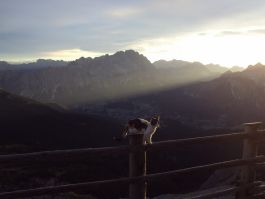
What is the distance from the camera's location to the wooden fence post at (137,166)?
21.3ft

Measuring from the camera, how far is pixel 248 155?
8.26 metres

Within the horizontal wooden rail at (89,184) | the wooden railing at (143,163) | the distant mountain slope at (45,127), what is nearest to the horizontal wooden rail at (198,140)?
the wooden railing at (143,163)

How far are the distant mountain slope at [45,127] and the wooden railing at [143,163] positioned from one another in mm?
110688

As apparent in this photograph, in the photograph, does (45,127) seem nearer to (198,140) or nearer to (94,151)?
(198,140)

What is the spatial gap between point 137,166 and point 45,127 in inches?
5454

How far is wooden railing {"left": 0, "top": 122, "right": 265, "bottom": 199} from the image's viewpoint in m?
5.65

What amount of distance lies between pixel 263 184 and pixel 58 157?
16.4 ft

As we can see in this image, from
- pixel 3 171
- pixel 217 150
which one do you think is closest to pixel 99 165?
pixel 3 171

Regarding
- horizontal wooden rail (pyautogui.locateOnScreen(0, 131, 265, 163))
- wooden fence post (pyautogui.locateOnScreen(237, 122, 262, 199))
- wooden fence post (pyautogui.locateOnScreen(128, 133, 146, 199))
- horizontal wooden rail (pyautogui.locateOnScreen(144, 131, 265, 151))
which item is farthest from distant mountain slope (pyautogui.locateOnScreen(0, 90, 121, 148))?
wooden fence post (pyautogui.locateOnScreen(128, 133, 146, 199))

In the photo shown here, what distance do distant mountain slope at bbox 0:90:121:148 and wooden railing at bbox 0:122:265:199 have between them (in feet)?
363

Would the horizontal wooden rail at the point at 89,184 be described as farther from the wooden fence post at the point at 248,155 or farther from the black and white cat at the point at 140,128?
the black and white cat at the point at 140,128

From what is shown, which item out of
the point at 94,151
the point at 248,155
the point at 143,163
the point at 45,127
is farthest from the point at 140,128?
the point at 45,127

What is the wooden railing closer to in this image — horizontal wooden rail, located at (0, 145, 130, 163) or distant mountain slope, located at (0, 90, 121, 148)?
horizontal wooden rail, located at (0, 145, 130, 163)

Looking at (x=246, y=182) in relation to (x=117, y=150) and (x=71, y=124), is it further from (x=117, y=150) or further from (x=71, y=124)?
(x=71, y=124)
